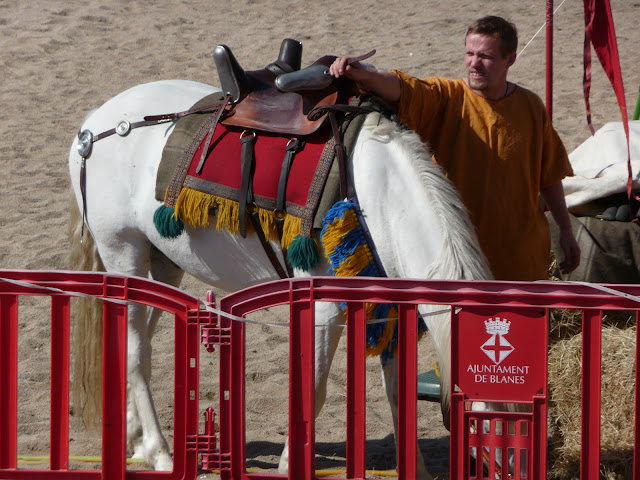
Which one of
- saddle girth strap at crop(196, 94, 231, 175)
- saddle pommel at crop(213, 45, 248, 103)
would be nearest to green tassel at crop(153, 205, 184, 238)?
saddle girth strap at crop(196, 94, 231, 175)

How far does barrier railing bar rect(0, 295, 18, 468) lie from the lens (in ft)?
7.89

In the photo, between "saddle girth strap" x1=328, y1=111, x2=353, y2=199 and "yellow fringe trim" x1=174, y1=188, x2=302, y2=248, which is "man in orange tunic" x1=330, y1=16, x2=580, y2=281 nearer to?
"saddle girth strap" x1=328, y1=111, x2=353, y2=199

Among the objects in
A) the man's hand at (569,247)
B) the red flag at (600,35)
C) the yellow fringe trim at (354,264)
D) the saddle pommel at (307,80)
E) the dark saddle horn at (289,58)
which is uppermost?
the red flag at (600,35)

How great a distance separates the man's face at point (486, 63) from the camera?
8.99ft

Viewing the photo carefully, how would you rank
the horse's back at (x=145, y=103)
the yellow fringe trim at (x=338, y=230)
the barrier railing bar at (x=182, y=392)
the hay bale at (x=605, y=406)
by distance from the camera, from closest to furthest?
1. the barrier railing bar at (x=182, y=392)
2. the yellow fringe trim at (x=338, y=230)
3. the hay bale at (x=605, y=406)
4. the horse's back at (x=145, y=103)

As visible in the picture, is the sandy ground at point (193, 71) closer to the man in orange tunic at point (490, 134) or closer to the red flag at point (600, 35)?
the man in orange tunic at point (490, 134)

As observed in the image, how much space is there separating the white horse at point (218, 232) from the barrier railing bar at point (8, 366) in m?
0.89

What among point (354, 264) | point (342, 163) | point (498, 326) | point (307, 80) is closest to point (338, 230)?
point (354, 264)

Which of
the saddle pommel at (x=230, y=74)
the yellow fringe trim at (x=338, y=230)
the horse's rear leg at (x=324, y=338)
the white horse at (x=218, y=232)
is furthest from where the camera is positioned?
the saddle pommel at (x=230, y=74)

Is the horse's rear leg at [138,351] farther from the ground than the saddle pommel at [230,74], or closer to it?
closer to it

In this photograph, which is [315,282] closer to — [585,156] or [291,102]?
[291,102]

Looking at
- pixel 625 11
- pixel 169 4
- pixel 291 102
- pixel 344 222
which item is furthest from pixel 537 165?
pixel 169 4

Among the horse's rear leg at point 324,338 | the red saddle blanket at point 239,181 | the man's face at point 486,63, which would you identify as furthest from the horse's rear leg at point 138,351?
the man's face at point 486,63

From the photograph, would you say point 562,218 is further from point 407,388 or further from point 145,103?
point 145,103
